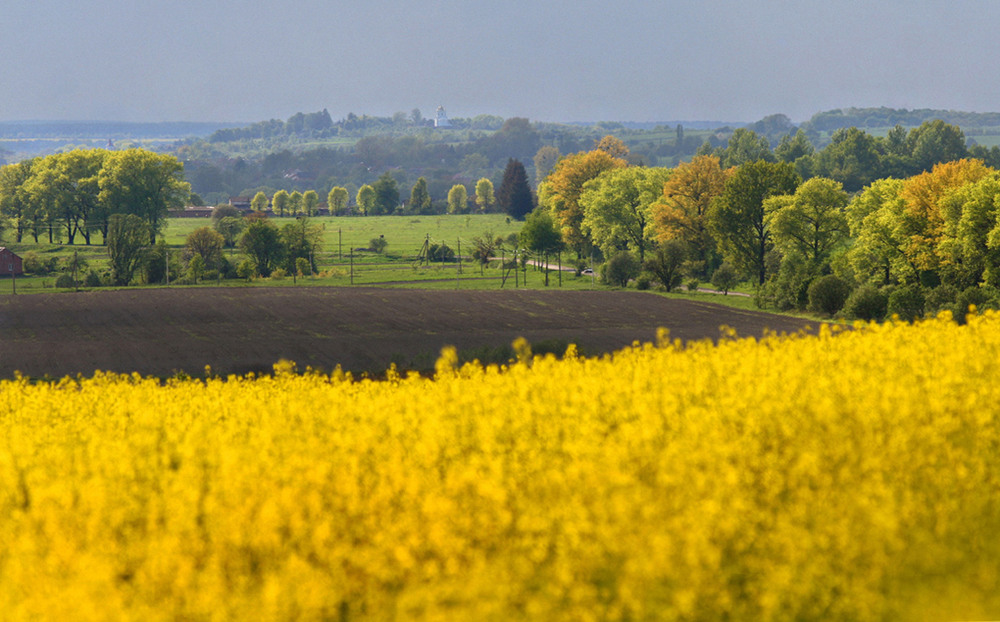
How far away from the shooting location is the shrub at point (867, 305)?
69.0 metres

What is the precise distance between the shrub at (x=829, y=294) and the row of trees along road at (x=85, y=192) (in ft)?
366

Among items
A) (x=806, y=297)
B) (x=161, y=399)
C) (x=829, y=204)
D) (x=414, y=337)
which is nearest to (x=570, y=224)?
(x=829, y=204)

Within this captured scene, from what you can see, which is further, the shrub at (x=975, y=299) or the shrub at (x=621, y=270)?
the shrub at (x=621, y=270)

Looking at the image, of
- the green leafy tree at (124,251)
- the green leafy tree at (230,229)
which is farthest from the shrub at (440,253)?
the green leafy tree at (124,251)

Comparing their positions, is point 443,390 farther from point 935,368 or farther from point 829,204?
point 829,204

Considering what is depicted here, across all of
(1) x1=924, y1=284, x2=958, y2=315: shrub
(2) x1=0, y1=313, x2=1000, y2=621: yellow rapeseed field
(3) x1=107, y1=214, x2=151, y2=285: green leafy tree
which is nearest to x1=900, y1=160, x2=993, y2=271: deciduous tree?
(1) x1=924, y1=284, x2=958, y2=315: shrub

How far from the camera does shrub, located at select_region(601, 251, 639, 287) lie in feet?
348

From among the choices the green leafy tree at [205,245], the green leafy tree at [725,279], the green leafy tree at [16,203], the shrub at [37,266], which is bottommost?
the green leafy tree at [725,279]

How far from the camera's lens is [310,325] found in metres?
65.0

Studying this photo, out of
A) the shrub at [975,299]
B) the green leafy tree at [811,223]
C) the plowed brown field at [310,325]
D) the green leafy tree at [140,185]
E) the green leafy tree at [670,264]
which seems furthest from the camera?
the green leafy tree at [140,185]

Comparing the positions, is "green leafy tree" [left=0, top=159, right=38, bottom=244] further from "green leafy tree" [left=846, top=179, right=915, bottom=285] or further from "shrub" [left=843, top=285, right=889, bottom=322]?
"shrub" [left=843, top=285, right=889, bottom=322]

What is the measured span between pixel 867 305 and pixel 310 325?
132 feet

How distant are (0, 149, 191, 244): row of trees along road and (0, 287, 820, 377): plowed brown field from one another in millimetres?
76324

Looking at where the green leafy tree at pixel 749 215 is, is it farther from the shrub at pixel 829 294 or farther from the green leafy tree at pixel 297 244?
the green leafy tree at pixel 297 244
